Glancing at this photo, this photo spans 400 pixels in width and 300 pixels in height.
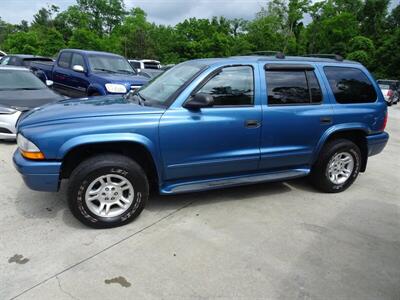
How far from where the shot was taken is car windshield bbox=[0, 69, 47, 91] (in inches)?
282

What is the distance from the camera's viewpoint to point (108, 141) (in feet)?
10.6

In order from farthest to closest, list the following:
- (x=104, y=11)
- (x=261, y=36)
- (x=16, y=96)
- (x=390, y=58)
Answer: (x=104, y=11)
(x=261, y=36)
(x=390, y=58)
(x=16, y=96)

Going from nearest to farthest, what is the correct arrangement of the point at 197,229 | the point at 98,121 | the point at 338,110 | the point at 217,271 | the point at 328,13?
1. the point at 217,271
2. the point at 98,121
3. the point at 197,229
4. the point at 338,110
5. the point at 328,13

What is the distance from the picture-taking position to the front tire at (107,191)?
3248 millimetres

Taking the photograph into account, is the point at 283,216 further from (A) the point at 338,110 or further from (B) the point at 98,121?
(B) the point at 98,121

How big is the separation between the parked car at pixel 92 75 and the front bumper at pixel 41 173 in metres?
4.60

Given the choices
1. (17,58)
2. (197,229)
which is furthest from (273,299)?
(17,58)

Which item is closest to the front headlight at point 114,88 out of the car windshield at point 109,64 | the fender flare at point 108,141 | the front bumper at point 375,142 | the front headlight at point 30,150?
the car windshield at point 109,64

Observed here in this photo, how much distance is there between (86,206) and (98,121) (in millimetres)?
864

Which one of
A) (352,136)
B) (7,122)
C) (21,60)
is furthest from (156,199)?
(21,60)

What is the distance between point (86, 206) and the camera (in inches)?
132

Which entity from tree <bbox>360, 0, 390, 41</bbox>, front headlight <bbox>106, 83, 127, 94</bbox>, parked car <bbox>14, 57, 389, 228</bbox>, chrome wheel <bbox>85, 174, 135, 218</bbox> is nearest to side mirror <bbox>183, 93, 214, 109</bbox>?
parked car <bbox>14, 57, 389, 228</bbox>

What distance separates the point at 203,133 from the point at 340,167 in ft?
7.46

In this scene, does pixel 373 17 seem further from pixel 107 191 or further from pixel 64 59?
pixel 107 191
